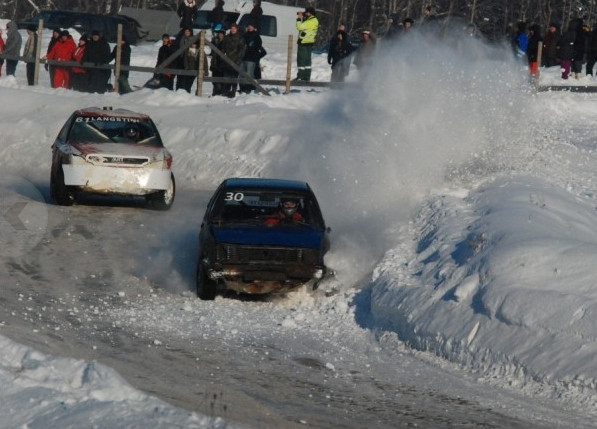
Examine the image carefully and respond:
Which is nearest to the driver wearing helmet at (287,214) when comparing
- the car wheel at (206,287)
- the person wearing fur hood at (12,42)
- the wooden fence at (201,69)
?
the car wheel at (206,287)

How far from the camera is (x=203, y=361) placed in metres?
11.3

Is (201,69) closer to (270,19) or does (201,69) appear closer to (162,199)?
(162,199)

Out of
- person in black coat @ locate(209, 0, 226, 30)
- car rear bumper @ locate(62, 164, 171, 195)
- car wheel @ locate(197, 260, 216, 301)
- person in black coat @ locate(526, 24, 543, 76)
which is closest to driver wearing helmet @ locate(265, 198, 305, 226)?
car wheel @ locate(197, 260, 216, 301)

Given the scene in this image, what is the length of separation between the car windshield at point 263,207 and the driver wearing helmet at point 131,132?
6.35m

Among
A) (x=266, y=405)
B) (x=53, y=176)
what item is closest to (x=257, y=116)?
(x=53, y=176)

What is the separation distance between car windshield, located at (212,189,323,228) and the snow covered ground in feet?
2.25

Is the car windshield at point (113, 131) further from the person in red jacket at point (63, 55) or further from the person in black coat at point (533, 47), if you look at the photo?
the person in black coat at point (533, 47)

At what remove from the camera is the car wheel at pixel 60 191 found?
20.7 metres

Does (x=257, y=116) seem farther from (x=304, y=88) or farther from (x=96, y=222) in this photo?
(x=96, y=222)

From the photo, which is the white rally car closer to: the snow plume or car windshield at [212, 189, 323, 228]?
the snow plume

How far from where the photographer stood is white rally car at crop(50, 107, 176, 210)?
2050 cm

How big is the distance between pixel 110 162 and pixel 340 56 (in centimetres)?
1146

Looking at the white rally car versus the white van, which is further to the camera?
the white van

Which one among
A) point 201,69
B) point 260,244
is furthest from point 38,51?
point 260,244
